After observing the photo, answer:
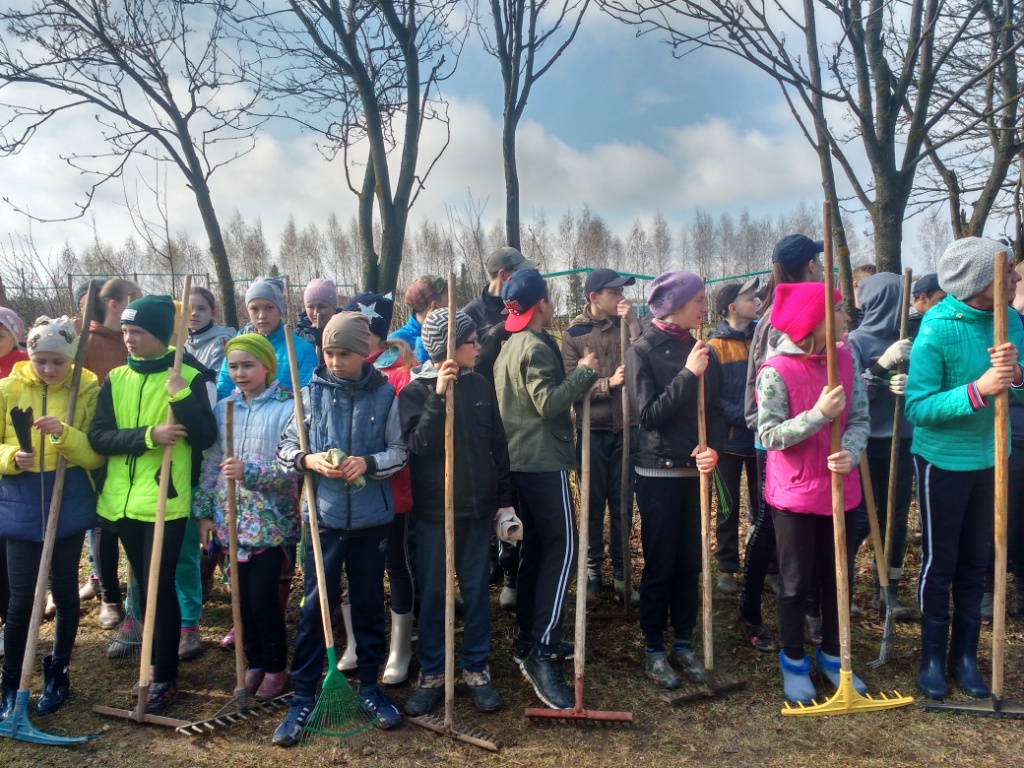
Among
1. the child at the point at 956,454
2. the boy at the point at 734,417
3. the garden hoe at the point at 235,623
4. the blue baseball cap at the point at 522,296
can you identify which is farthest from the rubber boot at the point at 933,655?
the garden hoe at the point at 235,623

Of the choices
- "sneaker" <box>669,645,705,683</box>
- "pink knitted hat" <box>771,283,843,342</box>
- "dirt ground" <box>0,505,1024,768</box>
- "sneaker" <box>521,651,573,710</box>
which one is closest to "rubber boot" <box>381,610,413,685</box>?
"dirt ground" <box>0,505,1024,768</box>

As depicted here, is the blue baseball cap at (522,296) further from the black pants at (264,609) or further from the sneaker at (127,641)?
the sneaker at (127,641)

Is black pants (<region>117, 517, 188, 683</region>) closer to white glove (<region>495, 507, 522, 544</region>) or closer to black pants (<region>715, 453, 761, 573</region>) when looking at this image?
white glove (<region>495, 507, 522, 544</region>)

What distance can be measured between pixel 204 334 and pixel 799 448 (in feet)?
13.6

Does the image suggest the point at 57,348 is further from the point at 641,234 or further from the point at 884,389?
the point at 641,234

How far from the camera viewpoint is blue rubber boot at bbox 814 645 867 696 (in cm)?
350

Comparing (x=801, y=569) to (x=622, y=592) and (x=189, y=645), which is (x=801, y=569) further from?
(x=189, y=645)

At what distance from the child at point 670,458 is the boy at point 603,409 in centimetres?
82

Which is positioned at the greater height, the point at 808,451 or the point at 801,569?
the point at 808,451

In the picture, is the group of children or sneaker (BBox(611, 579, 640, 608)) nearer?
the group of children

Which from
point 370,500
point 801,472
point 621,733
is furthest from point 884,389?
point 370,500

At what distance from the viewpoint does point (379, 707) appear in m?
3.42

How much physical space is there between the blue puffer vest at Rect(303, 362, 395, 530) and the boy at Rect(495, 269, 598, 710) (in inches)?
27.6

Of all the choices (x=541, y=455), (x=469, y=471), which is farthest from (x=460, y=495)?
(x=541, y=455)
